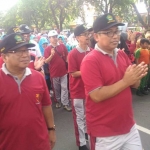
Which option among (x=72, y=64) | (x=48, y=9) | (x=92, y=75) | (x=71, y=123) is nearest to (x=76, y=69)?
(x=72, y=64)

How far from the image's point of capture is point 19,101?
83.2 inches

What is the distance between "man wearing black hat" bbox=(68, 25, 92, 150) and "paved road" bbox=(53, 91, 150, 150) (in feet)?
1.21

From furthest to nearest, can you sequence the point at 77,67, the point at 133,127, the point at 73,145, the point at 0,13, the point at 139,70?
the point at 0,13, the point at 73,145, the point at 77,67, the point at 133,127, the point at 139,70

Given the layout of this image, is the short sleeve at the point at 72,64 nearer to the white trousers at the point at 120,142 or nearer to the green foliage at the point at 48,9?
the white trousers at the point at 120,142

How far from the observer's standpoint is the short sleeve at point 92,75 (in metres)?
2.17

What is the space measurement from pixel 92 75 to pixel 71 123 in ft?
9.64

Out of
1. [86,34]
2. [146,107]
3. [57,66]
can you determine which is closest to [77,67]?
[86,34]

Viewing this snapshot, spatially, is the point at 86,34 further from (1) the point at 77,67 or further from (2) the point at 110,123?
(2) the point at 110,123

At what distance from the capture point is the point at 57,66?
5.85 meters

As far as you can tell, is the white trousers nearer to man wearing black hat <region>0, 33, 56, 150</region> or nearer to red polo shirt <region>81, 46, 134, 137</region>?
red polo shirt <region>81, 46, 134, 137</region>

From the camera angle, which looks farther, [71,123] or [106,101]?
[71,123]

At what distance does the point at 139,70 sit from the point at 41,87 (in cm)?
93

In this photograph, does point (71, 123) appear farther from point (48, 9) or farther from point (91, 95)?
point (48, 9)

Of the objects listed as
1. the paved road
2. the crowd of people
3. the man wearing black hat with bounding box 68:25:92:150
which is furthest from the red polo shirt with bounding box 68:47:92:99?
the crowd of people
